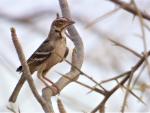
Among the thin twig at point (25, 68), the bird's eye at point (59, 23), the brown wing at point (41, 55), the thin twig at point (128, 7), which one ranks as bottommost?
the brown wing at point (41, 55)

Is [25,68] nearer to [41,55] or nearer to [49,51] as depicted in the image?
[49,51]

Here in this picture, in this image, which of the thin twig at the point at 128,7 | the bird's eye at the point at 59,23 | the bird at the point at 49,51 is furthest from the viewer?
the bird at the point at 49,51

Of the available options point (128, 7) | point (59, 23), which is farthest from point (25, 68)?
point (59, 23)

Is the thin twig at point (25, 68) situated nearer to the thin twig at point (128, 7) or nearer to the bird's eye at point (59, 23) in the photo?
the thin twig at point (128, 7)

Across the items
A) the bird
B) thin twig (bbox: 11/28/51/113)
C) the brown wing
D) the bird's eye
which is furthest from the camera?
the brown wing

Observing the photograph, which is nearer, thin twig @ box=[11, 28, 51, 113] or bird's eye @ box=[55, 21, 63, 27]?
thin twig @ box=[11, 28, 51, 113]

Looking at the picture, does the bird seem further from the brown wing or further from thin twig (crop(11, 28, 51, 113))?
thin twig (crop(11, 28, 51, 113))

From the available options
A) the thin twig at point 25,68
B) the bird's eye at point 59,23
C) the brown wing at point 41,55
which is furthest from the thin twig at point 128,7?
the brown wing at point 41,55

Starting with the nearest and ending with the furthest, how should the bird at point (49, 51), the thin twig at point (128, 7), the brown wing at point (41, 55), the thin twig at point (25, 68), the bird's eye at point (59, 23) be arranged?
the thin twig at point (128, 7), the thin twig at point (25, 68), the bird's eye at point (59, 23), the bird at point (49, 51), the brown wing at point (41, 55)

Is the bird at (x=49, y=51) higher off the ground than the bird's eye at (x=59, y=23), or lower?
lower

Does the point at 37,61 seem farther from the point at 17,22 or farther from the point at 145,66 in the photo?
the point at 145,66

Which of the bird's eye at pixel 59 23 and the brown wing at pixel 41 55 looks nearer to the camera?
the bird's eye at pixel 59 23

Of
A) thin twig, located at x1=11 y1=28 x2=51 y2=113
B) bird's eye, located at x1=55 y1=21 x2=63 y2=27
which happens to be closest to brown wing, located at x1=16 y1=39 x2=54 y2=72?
bird's eye, located at x1=55 y1=21 x2=63 y2=27

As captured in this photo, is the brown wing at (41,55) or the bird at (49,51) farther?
the brown wing at (41,55)
